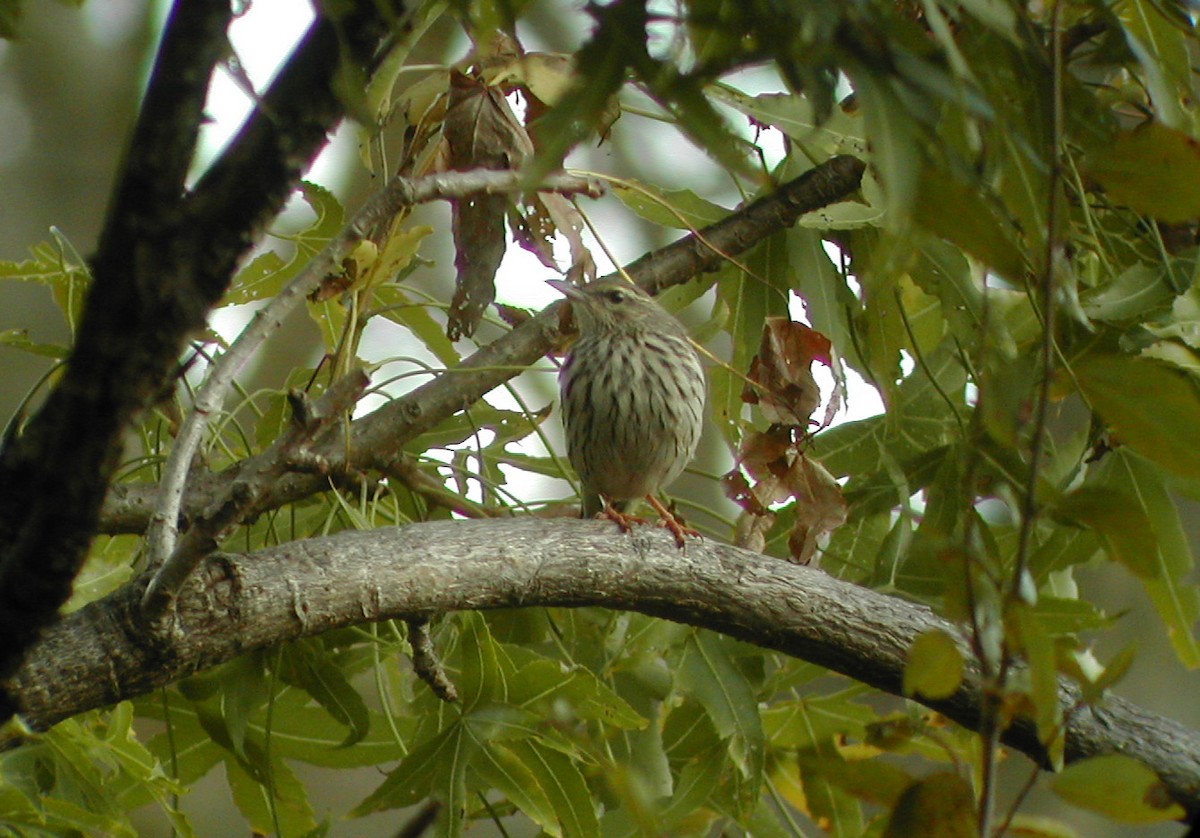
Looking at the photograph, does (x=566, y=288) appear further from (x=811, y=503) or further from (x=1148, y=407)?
(x=1148, y=407)

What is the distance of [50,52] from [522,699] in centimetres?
805

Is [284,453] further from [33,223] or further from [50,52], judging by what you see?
[50,52]

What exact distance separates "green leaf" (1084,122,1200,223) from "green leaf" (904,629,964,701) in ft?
1.72

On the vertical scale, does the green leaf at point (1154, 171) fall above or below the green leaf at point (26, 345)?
below

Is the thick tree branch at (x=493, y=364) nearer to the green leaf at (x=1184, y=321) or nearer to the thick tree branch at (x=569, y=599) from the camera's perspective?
the thick tree branch at (x=569, y=599)

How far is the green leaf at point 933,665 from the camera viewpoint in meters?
1.34

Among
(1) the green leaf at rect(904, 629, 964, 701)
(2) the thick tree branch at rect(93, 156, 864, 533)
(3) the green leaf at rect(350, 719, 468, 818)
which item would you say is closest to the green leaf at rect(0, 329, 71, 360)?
(2) the thick tree branch at rect(93, 156, 864, 533)

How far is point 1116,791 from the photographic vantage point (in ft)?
4.31

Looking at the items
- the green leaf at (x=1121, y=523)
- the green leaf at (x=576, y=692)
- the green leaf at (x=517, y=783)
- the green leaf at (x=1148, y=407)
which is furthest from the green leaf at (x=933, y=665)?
the green leaf at (x=517, y=783)

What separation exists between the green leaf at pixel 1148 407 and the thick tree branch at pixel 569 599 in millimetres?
1456

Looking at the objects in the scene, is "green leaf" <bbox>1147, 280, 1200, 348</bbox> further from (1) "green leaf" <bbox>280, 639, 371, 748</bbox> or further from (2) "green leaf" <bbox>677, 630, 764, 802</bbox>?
(1) "green leaf" <bbox>280, 639, 371, 748</bbox>

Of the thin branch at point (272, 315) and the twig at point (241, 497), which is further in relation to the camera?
the thin branch at point (272, 315)

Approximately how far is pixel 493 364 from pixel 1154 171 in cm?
231

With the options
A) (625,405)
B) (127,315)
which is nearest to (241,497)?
(127,315)
